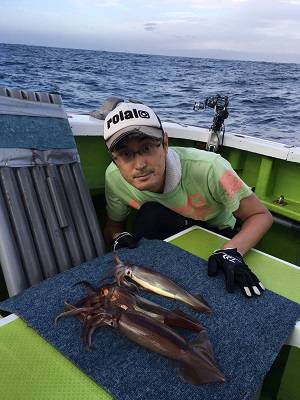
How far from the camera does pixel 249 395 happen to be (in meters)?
1.26

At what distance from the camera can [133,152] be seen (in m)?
2.20

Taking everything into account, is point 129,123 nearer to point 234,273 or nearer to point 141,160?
point 141,160

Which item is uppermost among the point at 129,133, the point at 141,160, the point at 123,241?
the point at 129,133

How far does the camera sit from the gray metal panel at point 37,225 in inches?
89.7

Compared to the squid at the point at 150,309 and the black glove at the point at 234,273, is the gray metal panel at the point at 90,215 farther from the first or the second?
the squid at the point at 150,309

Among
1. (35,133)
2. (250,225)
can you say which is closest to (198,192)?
A: (250,225)

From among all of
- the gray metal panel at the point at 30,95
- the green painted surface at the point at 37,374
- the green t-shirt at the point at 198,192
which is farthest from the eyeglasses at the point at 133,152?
the green painted surface at the point at 37,374

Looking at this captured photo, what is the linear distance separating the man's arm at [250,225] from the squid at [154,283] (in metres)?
0.60

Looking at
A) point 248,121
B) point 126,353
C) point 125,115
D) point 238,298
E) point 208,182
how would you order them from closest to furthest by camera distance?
point 126,353 < point 238,298 < point 125,115 < point 208,182 < point 248,121

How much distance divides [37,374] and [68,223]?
1299 mm

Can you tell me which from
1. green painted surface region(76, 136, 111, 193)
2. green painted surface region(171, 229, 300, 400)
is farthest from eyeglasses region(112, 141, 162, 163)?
green painted surface region(76, 136, 111, 193)

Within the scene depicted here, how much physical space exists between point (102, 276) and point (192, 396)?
2.71 ft

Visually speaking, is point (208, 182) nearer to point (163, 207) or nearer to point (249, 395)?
point (163, 207)

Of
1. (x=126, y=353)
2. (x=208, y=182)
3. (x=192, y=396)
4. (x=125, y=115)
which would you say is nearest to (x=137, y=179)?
(x=125, y=115)
